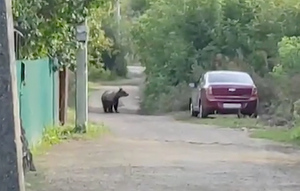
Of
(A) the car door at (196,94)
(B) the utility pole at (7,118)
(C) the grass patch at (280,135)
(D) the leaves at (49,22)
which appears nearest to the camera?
(B) the utility pole at (7,118)

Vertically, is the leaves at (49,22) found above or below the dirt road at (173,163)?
above

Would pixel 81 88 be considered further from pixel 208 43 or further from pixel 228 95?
pixel 208 43

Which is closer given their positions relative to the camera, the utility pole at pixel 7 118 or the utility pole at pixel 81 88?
the utility pole at pixel 7 118

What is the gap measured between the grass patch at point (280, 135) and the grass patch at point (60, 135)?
11.2 feet

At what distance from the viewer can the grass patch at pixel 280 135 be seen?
18727 mm

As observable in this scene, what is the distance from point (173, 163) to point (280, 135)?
662 cm

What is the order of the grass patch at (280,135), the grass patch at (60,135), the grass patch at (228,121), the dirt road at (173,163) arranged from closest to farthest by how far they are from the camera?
the dirt road at (173,163) < the grass patch at (60,135) < the grass patch at (280,135) < the grass patch at (228,121)

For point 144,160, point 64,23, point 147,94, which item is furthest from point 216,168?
point 147,94

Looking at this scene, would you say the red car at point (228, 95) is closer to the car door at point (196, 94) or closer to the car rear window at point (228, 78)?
the car rear window at point (228, 78)

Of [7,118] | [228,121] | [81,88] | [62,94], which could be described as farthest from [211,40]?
[7,118]

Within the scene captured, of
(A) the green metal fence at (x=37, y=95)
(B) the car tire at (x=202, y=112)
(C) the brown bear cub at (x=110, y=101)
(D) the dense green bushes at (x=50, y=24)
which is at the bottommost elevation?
(C) the brown bear cub at (x=110, y=101)

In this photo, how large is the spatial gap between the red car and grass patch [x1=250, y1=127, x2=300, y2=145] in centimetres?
349

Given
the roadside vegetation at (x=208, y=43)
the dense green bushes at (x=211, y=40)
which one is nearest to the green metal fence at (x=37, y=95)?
the roadside vegetation at (x=208, y=43)

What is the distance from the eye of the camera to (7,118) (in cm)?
443
